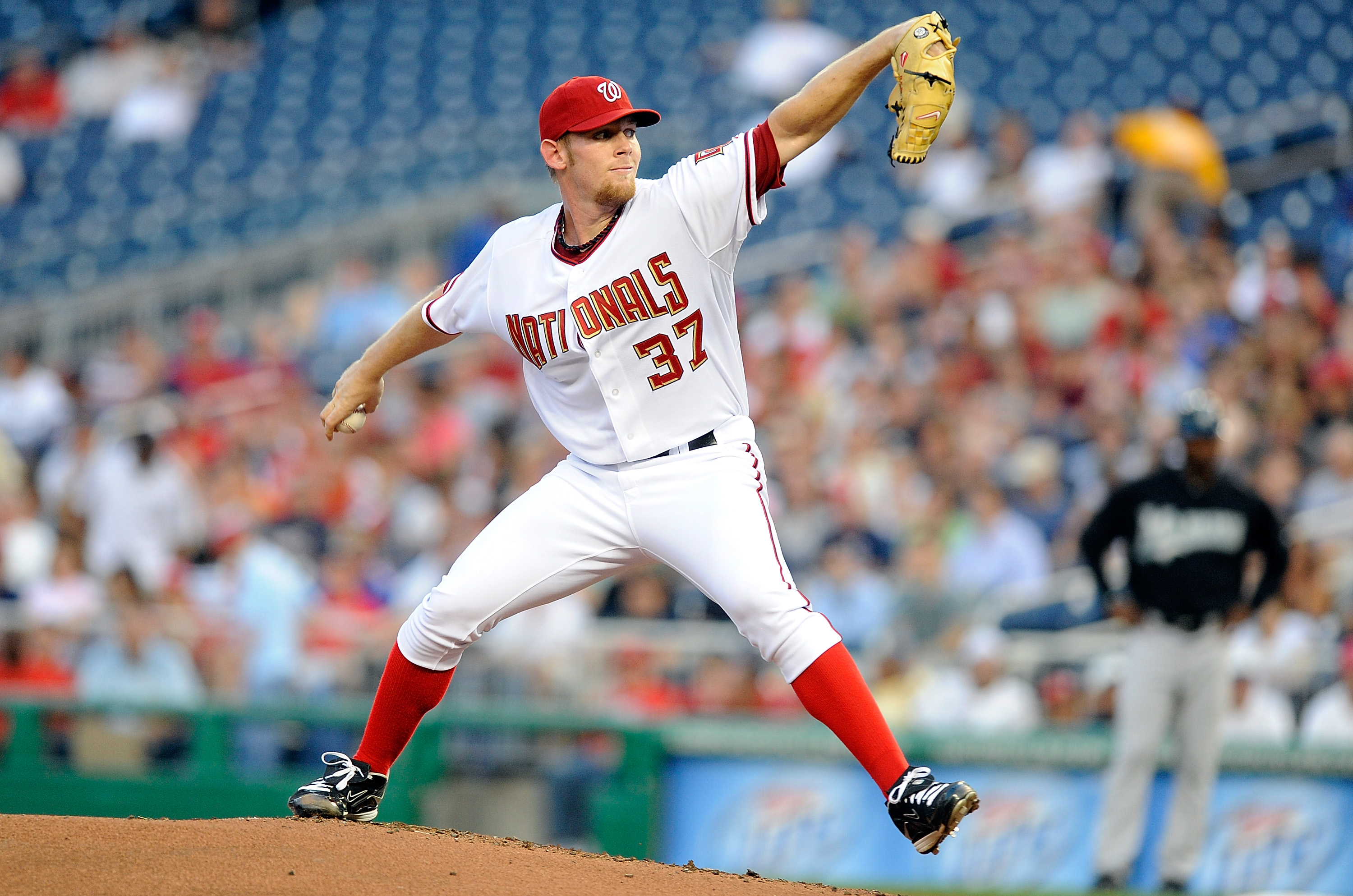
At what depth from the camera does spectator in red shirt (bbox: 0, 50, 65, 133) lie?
14773 mm

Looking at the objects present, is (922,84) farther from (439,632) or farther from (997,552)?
(997,552)

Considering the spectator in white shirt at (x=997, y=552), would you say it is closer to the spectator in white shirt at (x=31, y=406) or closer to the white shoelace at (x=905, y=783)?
the white shoelace at (x=905, y=783)

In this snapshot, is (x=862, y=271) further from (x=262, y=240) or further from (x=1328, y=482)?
(x=262, y=240)

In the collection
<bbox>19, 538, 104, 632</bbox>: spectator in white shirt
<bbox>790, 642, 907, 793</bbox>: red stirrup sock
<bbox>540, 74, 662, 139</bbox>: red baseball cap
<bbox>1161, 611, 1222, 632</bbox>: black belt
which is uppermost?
<bbox>540, 74, 662, 139</bbox>: red baseball cap

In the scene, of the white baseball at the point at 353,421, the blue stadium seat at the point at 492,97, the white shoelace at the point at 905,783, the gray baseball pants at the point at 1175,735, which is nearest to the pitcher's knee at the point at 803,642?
the white shoelace at the point at 905,783

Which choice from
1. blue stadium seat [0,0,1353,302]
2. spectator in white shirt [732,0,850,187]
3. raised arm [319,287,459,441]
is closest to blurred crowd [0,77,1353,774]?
spectator in white shirt [732,0,850,187]

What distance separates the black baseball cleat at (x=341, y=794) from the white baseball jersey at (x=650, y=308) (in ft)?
3.43

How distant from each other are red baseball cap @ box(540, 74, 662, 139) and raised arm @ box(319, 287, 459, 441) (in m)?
0.65

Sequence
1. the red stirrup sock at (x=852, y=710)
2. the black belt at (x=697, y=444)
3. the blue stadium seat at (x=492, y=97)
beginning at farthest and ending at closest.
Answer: the blue stadium seat at (x=492, y=97), the black belt at (x=697, y=444), the red stirrup sock at (x=852, y=710)

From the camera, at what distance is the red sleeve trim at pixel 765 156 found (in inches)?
147

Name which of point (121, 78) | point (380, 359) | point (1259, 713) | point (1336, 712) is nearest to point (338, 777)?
point (380, 359)

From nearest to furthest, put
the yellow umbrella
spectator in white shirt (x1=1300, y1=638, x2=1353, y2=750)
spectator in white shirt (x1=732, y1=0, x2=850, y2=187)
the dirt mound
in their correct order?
the dirt mound < spectator in white shirt (x1=1300, y1=638, x2=1353, y2=750) < the yellow umbrella < spectator in white shirt (x1=732, y1=0, x2=850, y2=187)

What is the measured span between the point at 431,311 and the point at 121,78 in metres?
12.2

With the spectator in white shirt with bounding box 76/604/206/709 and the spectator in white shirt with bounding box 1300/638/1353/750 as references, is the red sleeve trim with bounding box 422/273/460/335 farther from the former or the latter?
the spectator in white shirt with bounding box 1300/638/1353/750
